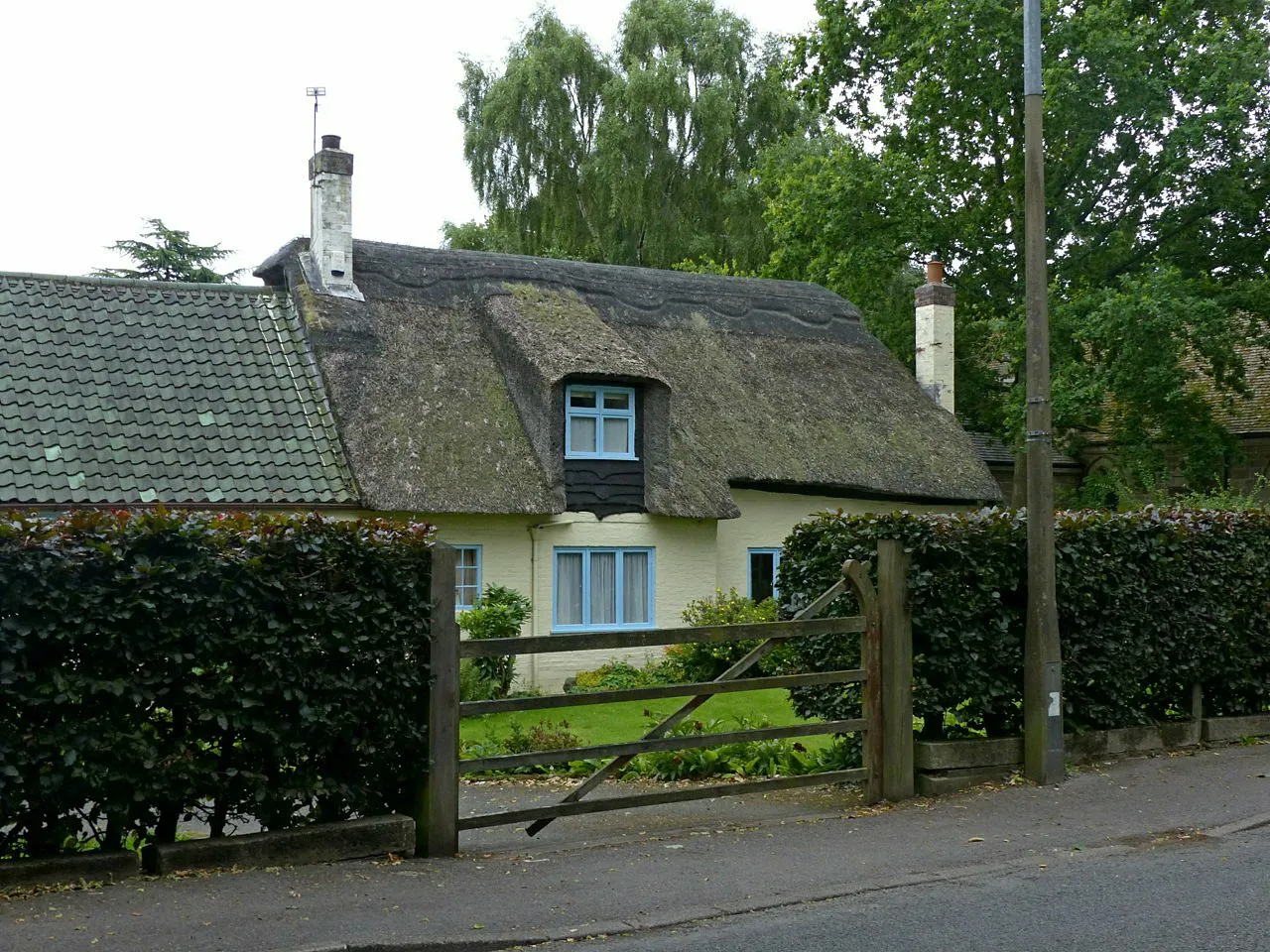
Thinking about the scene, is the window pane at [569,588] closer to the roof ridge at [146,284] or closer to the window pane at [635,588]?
the window pane at [635,588]

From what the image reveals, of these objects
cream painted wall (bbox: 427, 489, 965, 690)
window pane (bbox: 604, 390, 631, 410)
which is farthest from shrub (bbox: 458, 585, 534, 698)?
window pane (bbox: 604, 390, 631, 410)

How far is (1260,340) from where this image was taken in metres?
25.7

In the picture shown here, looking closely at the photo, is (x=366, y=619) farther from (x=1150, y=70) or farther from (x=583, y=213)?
(x=583, y=213)

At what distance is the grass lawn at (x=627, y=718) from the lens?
13.9m

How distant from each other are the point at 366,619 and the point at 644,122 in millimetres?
31077

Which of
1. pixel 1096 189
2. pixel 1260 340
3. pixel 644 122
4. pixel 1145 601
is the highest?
pixel 644 122

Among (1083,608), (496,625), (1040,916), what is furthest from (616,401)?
(1040,916)

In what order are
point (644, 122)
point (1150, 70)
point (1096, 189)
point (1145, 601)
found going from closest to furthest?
point (1145, 601) < point (1150, 70) < point (1096, 189) < point (644, 122)

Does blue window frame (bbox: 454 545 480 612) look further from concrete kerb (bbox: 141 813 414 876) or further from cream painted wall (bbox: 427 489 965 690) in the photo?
concrete kerb (bbox: 141 813 414 876)

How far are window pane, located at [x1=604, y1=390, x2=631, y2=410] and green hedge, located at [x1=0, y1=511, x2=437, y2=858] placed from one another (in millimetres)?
12005

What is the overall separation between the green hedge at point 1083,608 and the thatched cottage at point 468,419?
8.75m

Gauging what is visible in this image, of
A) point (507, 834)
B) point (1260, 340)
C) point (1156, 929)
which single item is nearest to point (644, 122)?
point (1260, 340)

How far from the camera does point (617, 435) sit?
65.3 ft

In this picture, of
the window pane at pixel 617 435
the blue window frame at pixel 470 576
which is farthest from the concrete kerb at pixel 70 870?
the window pane at pixel 617 435
